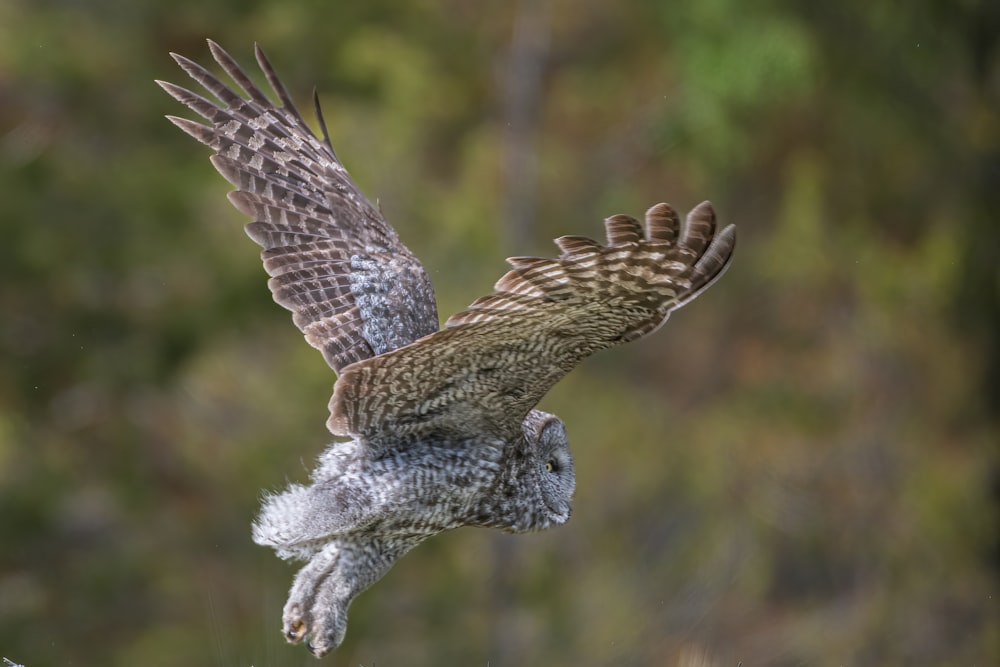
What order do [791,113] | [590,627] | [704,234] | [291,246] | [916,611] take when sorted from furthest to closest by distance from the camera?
[791,113], [916,611], [590,627], [291,246], [704,234]

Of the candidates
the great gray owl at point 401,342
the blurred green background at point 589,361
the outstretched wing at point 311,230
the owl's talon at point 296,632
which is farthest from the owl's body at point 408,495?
the blurred green background at point 589,361

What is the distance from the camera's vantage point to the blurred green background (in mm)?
13555

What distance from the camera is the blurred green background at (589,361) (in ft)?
44.5

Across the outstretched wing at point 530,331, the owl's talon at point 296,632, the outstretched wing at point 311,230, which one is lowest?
the owl's talon at point 296,632

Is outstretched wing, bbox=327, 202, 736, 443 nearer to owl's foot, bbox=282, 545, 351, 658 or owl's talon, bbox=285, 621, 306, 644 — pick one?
owl's foot, bbox=282, 545, 351, 658

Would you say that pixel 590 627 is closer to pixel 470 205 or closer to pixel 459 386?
pixel 470 205

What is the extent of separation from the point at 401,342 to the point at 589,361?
464 inches

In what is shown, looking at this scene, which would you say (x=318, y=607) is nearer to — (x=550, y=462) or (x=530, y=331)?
(x=550, y=462)

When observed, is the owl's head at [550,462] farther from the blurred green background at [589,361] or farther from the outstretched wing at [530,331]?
the blurred green background at [589,361]

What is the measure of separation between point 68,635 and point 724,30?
9.61 m

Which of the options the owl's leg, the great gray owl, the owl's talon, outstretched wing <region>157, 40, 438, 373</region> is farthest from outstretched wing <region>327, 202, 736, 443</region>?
the owl's talon

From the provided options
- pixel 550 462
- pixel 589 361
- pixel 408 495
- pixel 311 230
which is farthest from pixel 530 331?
pixel 589 361

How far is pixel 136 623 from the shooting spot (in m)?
13.8

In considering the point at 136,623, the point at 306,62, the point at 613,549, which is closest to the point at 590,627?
the point at 613,549
